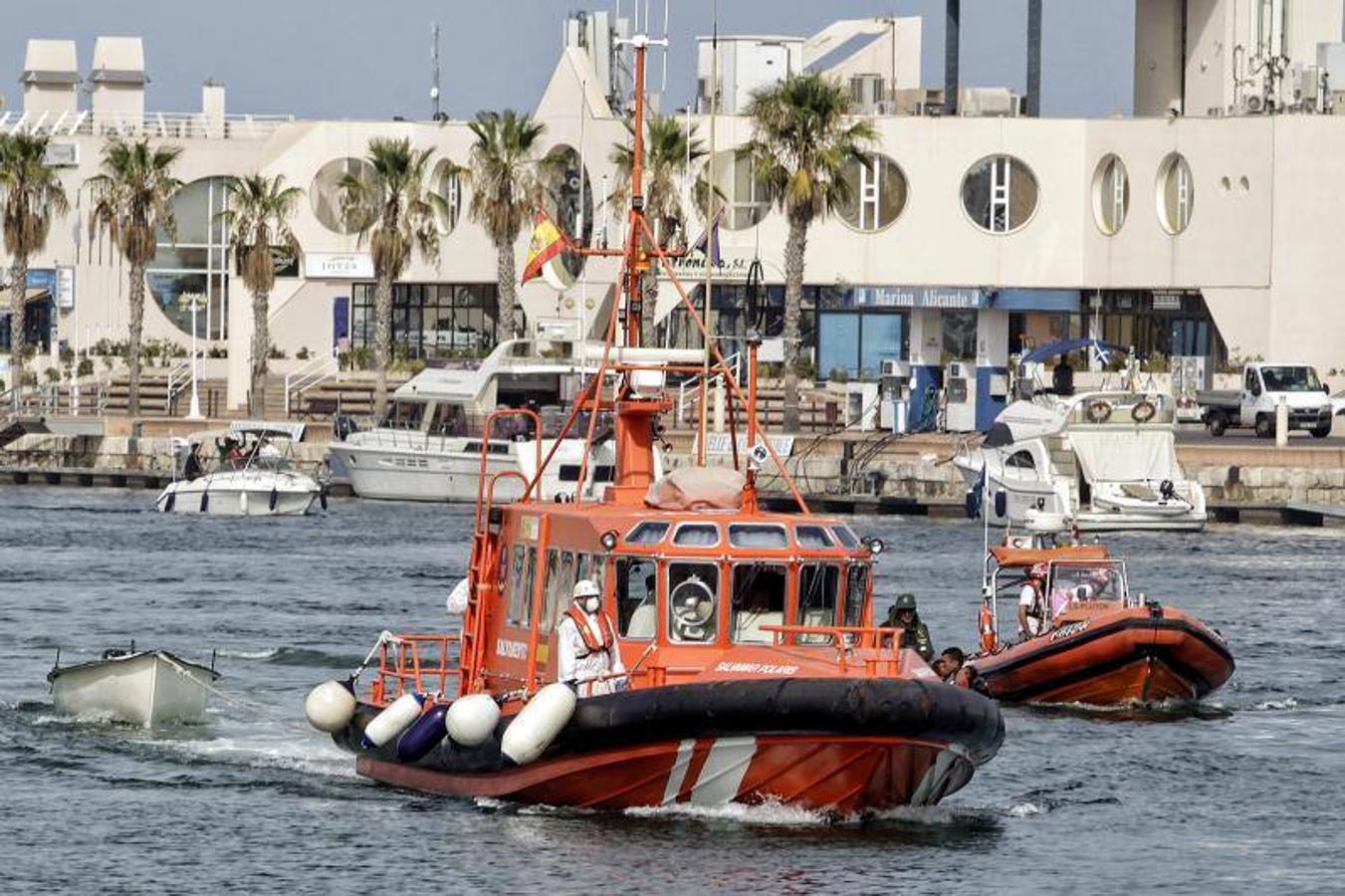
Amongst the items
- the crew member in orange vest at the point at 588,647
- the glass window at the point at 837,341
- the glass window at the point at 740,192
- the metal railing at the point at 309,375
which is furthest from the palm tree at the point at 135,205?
the crew member in orange vest at the point at 588,647

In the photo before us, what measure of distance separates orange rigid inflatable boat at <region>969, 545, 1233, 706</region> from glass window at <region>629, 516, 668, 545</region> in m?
Result: 9.62

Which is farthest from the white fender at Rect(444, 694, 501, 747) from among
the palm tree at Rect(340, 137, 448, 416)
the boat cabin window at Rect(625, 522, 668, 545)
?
the palm tree at Rect(340, 137, 448, 416)

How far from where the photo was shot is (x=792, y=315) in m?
81.2

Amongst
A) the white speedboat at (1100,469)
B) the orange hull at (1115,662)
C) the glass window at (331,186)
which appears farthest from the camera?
the glass window at (331,186)

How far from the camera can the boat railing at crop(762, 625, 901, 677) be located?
25.2m

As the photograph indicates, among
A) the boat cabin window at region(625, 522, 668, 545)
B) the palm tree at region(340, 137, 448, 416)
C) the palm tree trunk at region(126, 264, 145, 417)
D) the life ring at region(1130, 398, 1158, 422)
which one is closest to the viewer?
the boat cabin window at region(625, 522, 668, 545)

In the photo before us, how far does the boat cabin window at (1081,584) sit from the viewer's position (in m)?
36.7

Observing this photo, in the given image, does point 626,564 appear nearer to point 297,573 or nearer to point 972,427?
point 297,573

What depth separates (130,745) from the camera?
107 ft

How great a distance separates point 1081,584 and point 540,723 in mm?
12674

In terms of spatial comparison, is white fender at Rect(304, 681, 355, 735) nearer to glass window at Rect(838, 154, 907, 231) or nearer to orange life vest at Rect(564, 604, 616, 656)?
orange life vest at Rect(564, 604, 616, 656)

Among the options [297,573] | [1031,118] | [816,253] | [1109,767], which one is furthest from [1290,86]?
[1109,767]

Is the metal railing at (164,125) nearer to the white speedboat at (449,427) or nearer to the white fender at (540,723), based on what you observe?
the white speedboat at (449,427)

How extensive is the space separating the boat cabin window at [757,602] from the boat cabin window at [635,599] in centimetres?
72
